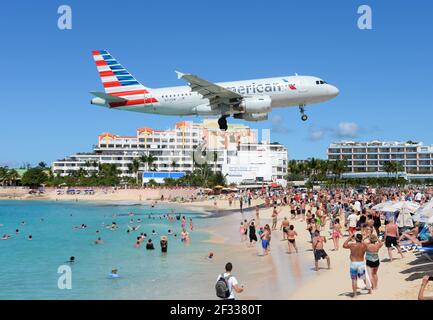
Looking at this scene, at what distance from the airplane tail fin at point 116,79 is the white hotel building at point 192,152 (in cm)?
8550

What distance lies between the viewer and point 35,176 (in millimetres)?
125562

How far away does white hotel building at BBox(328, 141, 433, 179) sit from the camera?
136625mm

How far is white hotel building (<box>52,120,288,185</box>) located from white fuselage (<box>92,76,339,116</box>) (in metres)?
87.9

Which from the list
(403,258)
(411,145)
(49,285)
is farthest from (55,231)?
(411,145)

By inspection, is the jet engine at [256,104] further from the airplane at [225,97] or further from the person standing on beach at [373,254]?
the person standing on beach at [373,254]

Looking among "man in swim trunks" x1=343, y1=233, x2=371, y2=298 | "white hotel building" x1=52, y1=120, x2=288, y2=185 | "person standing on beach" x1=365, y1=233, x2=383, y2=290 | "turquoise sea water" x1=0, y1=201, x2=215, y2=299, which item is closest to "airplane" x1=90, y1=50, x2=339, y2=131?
"turquoise sea water" x1=0, y1=201, x2=215, y2=299

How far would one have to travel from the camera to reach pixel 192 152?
13325cm

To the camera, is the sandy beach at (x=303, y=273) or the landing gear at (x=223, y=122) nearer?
the sandy beach at (x=303, y=273)

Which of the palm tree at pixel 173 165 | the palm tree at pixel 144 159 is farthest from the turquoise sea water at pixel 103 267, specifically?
the palm tree at pixel 173 165

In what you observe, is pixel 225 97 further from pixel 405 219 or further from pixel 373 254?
pixel 373 254

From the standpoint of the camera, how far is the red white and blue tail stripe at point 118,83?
31609 millimetres

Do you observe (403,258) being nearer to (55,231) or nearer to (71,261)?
(71,261)

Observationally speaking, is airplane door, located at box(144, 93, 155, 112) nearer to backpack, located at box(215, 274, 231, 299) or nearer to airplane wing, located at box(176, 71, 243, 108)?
airplane wing, located at box(176, 71, 243, 108)
